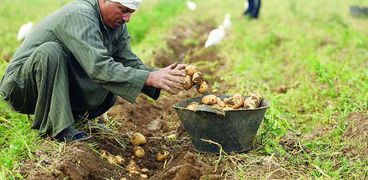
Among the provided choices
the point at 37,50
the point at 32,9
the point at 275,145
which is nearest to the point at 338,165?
the point at 275,145

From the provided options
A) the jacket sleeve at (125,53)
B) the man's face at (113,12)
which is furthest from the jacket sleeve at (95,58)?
the jacket sleeve at (125,53)

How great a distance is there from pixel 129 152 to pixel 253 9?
329 inches

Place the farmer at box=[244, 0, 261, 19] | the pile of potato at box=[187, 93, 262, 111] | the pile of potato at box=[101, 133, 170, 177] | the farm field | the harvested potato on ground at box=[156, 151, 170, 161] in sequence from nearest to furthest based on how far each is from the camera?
the farm field, the pile of potato at box=[187, 93, 262, 111], the pile of potato at box=[101, 133, 170, 177], the harvested potato on ground at box=[156, 151, 170, 161], the farmer at box=[244, 0, 261, 19]

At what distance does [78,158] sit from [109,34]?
997 mm

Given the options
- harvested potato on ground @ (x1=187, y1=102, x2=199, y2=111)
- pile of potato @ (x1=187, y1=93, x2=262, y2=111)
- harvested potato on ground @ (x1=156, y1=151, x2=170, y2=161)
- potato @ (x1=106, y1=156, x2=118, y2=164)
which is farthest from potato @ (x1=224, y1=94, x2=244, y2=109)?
potato @ (x1=106, y1=156, x2=118, y2=164)

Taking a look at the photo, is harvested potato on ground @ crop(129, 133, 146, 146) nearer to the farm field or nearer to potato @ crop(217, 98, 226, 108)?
the farm field

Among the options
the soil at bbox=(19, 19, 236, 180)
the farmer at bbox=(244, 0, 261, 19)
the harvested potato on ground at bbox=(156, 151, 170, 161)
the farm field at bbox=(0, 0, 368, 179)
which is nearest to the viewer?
the soil at bbox=(19, 19, 236, 180)

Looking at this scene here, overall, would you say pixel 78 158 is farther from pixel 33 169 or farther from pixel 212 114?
pixel 212 114

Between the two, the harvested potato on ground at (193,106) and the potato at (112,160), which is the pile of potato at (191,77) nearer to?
the harvested potato on ground at (193,106)

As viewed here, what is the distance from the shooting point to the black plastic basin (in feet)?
12.7

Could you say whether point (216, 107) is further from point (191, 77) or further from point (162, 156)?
point (162, 156)

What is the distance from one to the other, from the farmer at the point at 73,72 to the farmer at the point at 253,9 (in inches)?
319

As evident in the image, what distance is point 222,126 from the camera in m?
3.91

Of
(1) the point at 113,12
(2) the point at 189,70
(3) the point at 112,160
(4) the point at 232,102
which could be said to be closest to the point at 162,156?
(3) the point at 112,160
